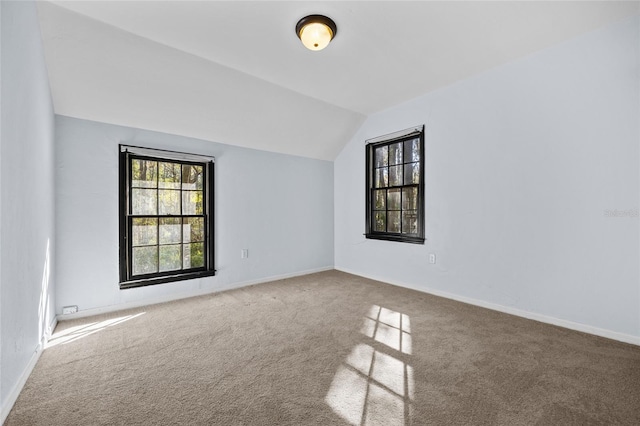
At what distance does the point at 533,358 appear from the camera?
2.17m

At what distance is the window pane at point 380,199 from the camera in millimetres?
4543

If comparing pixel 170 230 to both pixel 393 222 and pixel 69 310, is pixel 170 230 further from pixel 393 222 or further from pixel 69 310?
pixel 393 222

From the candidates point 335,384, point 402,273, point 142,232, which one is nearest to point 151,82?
point 142,232

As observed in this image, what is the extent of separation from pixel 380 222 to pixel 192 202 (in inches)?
111

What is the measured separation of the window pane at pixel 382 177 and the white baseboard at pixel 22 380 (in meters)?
4.20

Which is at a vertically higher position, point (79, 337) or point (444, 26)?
point (444, 26)

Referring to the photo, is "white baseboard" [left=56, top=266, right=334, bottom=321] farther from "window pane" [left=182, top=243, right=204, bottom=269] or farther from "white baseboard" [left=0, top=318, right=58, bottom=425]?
"white baseboard" [left=0, top=318, right=58, bottom=425]

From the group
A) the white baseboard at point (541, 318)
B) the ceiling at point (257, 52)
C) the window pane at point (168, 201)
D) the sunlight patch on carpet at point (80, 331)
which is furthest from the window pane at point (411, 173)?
the sunlight patch on carpet at point (80, 331)

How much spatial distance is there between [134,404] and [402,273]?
344cm

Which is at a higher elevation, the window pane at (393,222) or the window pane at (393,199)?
the window pane at (393,199)

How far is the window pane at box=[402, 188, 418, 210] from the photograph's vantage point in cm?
412

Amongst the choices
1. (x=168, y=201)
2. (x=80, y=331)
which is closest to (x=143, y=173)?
(x=168, y=201)

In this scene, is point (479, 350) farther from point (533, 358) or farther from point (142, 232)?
point (142, 232)

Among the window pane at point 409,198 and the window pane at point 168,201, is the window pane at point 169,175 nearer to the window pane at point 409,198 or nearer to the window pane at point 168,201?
the window pane at point 168,201
